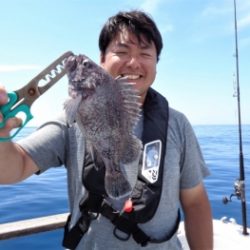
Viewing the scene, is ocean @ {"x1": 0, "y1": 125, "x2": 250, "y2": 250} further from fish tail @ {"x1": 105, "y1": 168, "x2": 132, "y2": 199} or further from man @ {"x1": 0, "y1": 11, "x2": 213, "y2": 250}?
fish tail @ {"x1": 105, "y1": 168, "x2": 132, "y2": 199}

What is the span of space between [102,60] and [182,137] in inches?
38.2

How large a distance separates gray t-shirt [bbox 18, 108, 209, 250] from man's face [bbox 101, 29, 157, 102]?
490 mm

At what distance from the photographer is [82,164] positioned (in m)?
2.55

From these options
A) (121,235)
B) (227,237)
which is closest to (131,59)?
(121,235)

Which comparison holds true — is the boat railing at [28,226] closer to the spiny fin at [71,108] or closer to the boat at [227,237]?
the boat at [227,237]

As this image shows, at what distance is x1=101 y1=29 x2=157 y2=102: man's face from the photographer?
99.3 inches

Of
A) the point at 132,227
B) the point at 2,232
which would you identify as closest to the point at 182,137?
the point at 132,227

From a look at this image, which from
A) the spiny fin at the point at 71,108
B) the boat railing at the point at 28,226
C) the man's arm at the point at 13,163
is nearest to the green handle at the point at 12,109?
the man's arm at the point at 13,163

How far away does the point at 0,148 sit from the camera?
2105 mm

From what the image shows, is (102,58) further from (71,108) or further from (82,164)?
(71,108)

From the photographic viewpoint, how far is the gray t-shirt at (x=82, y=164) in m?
2.48

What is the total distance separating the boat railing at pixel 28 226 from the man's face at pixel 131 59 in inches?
96.9

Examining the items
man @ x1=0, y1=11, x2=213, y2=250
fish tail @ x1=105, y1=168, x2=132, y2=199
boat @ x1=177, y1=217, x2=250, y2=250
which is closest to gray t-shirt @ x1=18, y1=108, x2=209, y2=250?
man @ x1=0, y1=11, x2=213, y2=250

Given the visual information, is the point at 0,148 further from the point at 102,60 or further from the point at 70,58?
the point at 102,60
